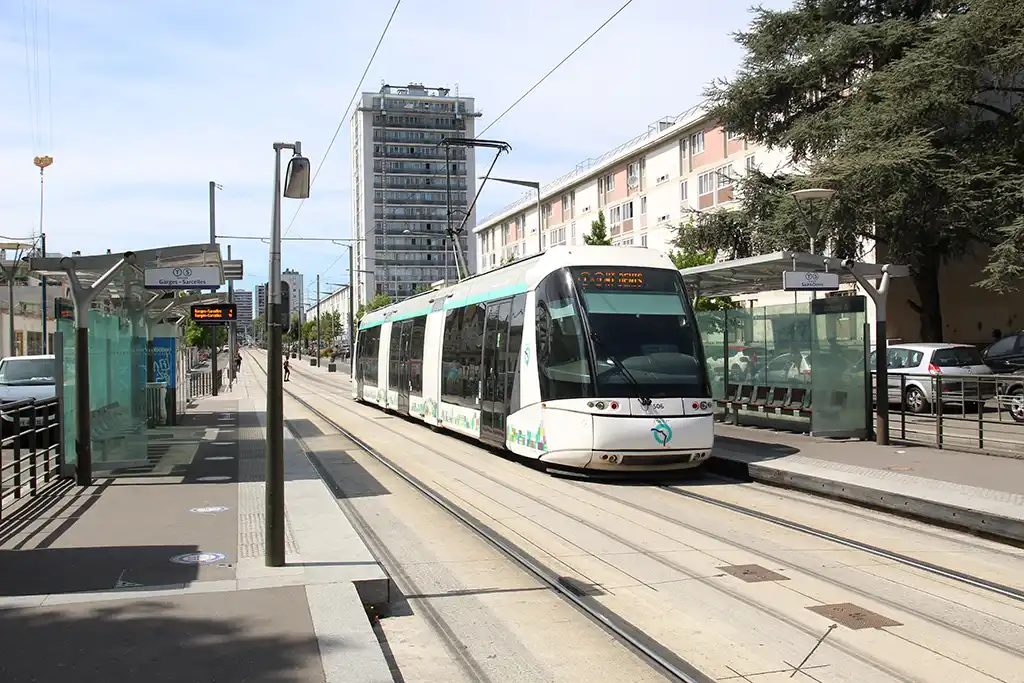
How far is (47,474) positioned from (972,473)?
1206 centimetres

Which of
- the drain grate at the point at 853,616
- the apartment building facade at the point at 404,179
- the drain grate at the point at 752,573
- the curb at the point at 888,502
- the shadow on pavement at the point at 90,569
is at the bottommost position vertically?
the drain grate at the point at 853,616

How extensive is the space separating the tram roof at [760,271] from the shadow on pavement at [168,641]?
11193mm

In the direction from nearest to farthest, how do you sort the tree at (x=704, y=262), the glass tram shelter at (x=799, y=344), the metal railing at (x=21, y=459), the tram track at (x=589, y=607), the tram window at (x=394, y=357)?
the tram track at (x=589, y=607)
the metal railing at (x=21, y=459)
the glass tram shelter at (x=799, y=344)
the tram window at (x=394, y=357)
the tree at (x=704, y=262)

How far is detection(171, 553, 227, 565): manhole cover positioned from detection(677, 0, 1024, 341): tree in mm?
24378

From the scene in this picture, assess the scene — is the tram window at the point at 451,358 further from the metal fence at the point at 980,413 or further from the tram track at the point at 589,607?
the metal fence at the point at 980,413

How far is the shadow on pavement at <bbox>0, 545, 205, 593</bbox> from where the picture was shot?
272 inches

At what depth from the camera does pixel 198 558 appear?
7871mm

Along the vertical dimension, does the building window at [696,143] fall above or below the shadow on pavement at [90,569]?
above

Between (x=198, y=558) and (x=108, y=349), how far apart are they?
22.3ft

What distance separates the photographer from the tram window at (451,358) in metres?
18.5

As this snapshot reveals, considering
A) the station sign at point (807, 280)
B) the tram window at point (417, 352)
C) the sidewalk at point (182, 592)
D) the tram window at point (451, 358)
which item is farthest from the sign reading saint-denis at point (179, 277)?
the station sign at point (807, 280)

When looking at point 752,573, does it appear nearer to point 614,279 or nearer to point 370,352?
point 614,279

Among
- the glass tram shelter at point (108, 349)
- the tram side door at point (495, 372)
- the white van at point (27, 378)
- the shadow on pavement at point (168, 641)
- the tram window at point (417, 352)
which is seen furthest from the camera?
the tram window at point (417, 352)

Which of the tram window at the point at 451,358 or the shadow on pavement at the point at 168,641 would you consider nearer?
the shadow on pavement at the point at 168,641
